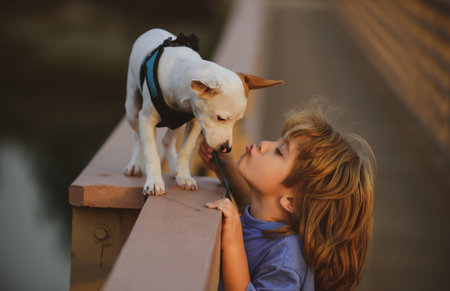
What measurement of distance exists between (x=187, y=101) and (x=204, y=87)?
10cm

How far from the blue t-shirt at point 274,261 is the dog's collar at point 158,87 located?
41cm

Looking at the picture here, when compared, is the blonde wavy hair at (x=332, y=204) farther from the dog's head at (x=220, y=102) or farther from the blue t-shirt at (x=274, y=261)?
the dog's head at (x=220, y=102)

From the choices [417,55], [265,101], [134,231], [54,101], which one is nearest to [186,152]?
[134,231]

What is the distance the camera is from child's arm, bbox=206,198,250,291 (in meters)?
1.69

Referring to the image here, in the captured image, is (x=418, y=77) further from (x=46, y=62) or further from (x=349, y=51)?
(x=46, y=62)

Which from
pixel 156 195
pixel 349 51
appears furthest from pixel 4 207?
pixel 349 51

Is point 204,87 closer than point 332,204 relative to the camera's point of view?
Yes

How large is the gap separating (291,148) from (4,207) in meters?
3.33

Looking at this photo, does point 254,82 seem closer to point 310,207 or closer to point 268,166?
point 268,166

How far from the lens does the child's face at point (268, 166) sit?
6.20ft

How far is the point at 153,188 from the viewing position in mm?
1769

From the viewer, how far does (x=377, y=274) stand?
346 centimetres

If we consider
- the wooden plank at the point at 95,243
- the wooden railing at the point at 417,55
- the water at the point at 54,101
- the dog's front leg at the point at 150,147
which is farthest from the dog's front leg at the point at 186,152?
the wooden railing at the point at 417,55

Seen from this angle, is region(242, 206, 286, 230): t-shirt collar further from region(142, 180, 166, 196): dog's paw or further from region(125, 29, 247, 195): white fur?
region(142, 180, 166, 196): dog's paw
